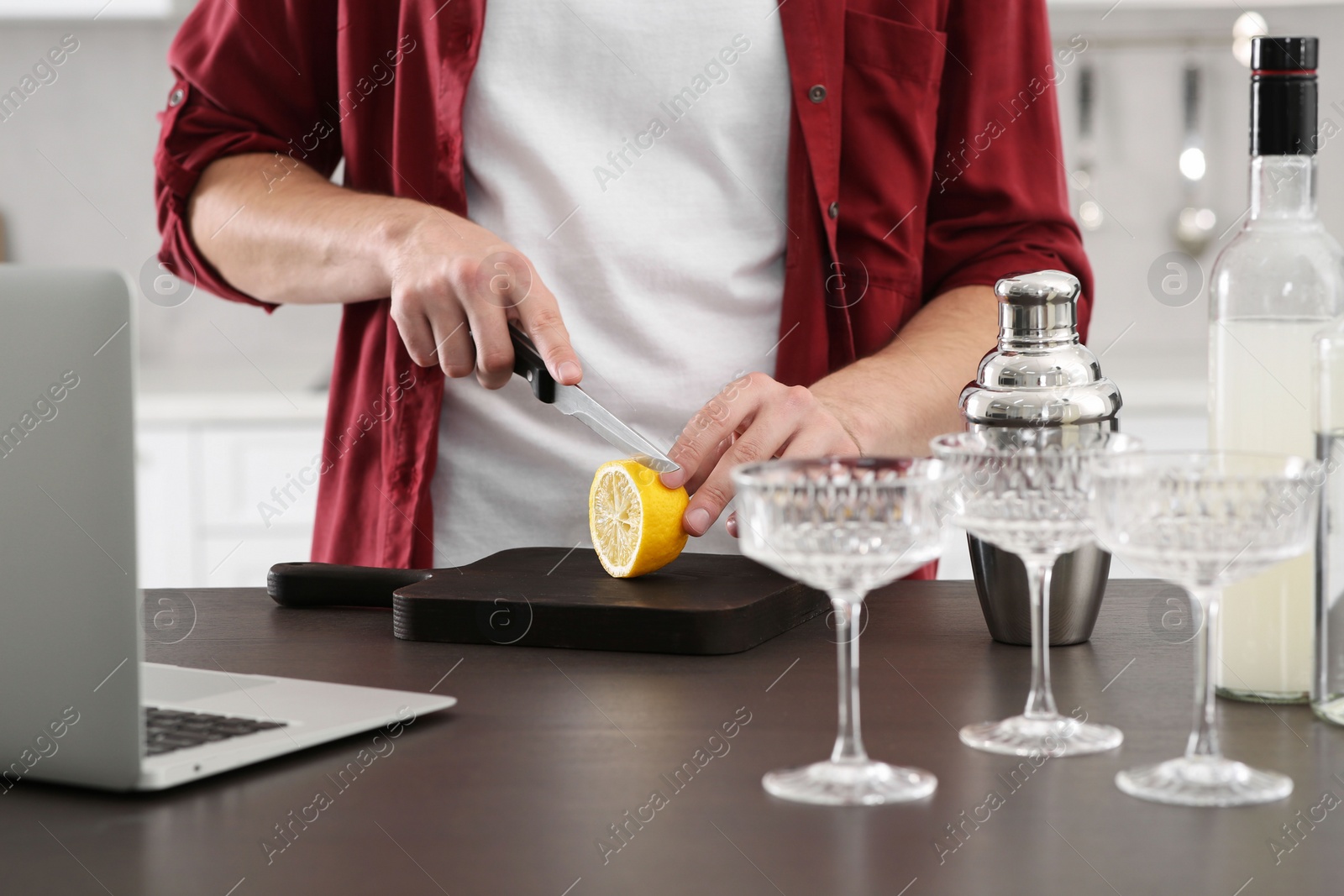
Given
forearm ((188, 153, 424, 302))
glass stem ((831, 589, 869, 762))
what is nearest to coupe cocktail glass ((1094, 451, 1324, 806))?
glass stem ((831, 589, 869, 762))

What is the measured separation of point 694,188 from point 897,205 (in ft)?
0.69

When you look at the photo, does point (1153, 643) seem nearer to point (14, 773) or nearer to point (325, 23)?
point (14, 773)

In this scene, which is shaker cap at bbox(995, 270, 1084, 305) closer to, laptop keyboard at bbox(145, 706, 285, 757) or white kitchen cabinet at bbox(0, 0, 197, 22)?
laptop keyboard at bbox(145, 706, 285, 757)

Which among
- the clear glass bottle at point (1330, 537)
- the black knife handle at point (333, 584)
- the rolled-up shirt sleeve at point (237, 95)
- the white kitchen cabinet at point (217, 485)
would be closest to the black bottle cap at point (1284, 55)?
the clear glass bottle at point (1330, 537)

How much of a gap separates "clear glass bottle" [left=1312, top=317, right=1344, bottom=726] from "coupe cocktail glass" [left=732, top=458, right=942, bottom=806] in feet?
0.71

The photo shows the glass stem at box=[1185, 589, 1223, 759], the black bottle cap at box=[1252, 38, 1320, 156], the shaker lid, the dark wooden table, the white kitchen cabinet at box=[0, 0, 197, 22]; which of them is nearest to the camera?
the dark wooden table

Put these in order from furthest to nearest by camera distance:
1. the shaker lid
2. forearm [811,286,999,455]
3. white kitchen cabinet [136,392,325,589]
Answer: white kitchen cabinet [136,392,325,589]
forearm [811,286,999,455]
the shaker lid

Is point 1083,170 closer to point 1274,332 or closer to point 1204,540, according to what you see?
point 1274,332

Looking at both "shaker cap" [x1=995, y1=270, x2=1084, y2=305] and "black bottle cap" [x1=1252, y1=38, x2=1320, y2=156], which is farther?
"shaker cap" [x1=995, y1=270, x2=1084, y2=305]

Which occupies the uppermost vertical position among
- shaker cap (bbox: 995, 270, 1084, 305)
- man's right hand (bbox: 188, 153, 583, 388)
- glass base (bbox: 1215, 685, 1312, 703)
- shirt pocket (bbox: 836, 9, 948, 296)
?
shirt pocket (bbox: 836, 9, 948, 296)

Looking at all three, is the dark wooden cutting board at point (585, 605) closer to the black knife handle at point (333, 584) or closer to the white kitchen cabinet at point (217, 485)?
the black knife handle at point (333, 584)

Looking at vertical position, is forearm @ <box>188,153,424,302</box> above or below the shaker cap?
above

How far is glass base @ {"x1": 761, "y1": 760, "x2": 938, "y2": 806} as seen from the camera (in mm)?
580

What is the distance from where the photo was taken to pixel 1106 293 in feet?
11.3
